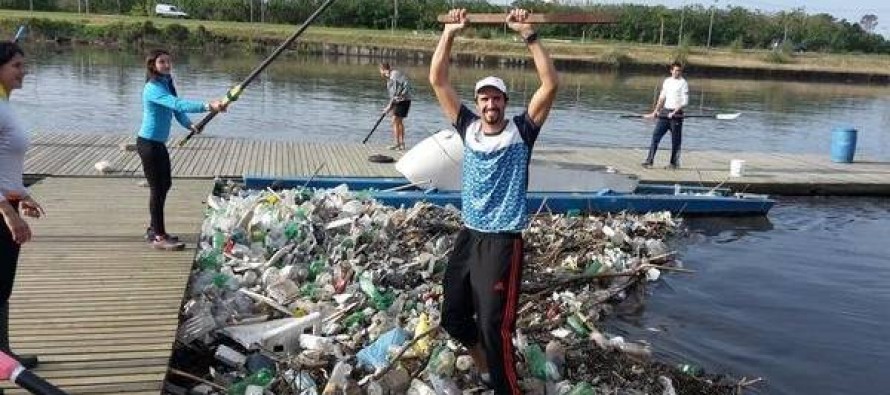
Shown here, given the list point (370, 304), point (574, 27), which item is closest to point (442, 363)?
point (370, 304)

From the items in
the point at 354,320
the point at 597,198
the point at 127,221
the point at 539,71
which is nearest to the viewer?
the point at 539,71

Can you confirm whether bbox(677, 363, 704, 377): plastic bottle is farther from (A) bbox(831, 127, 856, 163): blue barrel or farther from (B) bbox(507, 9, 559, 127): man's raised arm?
(A) bbox(831, 127, 856, 163): blue barrel

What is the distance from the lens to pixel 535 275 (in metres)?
8.51

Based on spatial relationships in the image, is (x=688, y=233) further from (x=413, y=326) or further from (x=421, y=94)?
(x=421, y=94)

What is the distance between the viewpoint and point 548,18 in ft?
14.7

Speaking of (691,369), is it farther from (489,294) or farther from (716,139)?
(716,139)

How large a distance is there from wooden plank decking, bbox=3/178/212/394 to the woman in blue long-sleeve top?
0.38m

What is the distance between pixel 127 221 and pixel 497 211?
16.1 ft

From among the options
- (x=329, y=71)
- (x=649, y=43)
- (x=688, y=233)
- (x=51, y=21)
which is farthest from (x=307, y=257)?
(x=649, y=43)

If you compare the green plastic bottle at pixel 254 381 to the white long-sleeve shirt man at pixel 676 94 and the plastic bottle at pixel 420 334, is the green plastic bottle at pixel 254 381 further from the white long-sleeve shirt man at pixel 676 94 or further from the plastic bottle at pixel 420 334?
the white long-sleeve shirt man at pixel 676 94

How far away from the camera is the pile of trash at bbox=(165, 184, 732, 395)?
17.4 ft

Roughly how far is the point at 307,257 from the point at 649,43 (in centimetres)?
6775

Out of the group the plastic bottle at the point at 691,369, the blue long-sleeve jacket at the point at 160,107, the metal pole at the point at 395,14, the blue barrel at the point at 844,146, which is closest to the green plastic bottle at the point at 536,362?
the plastic bottle at the point at 691,369

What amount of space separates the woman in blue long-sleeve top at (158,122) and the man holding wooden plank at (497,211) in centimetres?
291
